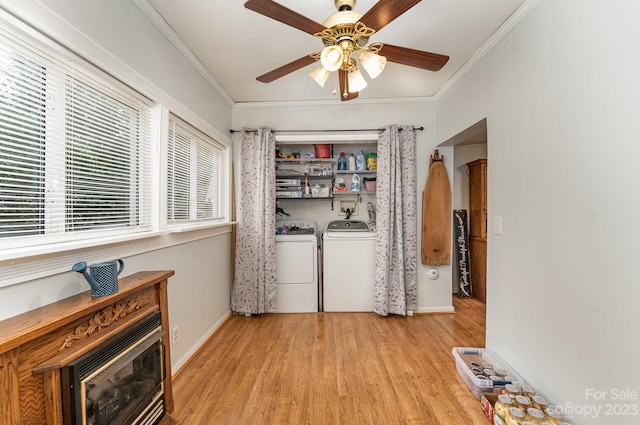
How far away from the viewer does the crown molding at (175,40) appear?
5.64 ft

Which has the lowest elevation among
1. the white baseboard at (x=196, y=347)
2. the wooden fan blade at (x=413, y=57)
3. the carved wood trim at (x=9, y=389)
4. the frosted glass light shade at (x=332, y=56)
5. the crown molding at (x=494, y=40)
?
the white baseboard at (x=196, y=347)

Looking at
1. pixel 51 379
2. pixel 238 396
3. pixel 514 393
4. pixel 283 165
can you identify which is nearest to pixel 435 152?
pixel 283 165

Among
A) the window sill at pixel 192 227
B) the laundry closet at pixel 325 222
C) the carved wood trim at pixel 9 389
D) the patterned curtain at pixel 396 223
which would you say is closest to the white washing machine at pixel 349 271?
the laundry closet at pixel 325 222

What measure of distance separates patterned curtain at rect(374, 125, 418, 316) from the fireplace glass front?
2301mm

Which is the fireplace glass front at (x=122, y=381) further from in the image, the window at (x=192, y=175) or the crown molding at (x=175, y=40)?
the crown molding at (x=175, y=40)

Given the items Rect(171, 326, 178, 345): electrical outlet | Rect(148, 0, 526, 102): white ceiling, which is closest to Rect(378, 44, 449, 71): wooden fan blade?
Rect(148, 0, 526, 102): white ceiling

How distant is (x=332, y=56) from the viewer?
4.37ft

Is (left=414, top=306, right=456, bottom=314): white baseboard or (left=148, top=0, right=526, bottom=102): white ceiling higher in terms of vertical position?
(left=148, top=0, right=526, bottom=102): white ceiling

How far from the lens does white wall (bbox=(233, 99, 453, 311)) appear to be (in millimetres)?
3260

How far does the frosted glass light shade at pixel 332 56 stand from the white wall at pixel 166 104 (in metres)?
1.14

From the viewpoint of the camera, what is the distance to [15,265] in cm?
101

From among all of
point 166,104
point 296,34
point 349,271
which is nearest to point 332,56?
point 296,34

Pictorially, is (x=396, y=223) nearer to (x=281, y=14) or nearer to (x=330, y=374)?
(x=330, y=374)

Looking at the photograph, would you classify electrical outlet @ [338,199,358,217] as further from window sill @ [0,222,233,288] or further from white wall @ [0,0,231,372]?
window sill @ [0,222,233,288]
